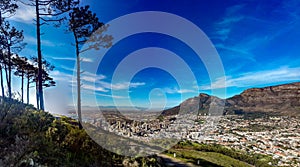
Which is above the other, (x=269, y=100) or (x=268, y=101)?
(x=269, y=100)

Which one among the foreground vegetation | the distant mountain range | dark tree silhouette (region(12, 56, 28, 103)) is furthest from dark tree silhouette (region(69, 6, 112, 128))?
the distant mountain range

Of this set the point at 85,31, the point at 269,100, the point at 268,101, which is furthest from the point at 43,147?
the point at 269,100

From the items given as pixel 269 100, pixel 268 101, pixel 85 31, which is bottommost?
pixel 268 101

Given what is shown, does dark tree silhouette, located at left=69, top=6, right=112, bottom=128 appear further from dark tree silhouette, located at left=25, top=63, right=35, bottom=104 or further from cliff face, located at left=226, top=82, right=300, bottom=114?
cliff face, located at left=226, top=82, right=300, bottom=114

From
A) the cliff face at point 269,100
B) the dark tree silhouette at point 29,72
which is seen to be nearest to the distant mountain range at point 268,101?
the cliff face at point 269,100

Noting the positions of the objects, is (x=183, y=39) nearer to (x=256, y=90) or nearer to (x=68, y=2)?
(x=68, y=2)

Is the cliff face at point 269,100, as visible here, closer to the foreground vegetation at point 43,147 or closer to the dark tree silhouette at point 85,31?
the dark tree silhouette at point 85,31

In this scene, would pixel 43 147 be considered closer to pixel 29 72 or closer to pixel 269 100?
pixel 29 72

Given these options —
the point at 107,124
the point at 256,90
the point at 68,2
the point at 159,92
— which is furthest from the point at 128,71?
the point at 256,90
